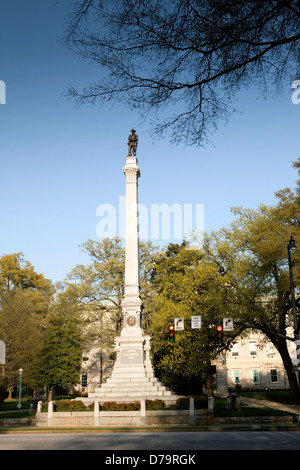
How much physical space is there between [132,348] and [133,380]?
2.24m

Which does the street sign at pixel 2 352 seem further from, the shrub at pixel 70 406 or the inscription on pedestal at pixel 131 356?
the inscription on pedestal at pixel 131 356

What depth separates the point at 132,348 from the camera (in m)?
30.5

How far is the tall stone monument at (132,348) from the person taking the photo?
2820cm

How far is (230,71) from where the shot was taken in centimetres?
709

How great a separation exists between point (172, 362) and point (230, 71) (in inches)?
1203

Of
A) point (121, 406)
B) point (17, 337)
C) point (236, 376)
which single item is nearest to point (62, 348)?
point (17, 337)

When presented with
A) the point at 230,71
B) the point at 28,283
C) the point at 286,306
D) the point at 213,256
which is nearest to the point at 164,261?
the point at 213,256

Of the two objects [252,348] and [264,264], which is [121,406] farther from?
[252,348]

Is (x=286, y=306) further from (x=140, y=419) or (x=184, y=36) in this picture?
(x=184, y=36)

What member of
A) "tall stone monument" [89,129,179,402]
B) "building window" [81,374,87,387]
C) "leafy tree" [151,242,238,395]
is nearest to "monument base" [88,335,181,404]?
"tall stone monument" [89,129,179,402]

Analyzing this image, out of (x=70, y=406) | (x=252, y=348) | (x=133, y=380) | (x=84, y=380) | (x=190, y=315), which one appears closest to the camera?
(x=70, y=406)

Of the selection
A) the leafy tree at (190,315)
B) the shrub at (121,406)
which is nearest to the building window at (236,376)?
the leafy tree at (190,315)

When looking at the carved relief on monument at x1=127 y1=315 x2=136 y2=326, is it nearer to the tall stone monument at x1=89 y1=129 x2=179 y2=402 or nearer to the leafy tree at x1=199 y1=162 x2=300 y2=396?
the tall stone monument at x1=89 y1=129 x2=179 y2=402

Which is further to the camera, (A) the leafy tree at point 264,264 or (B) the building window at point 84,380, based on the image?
(B) the building window at point 84,380
